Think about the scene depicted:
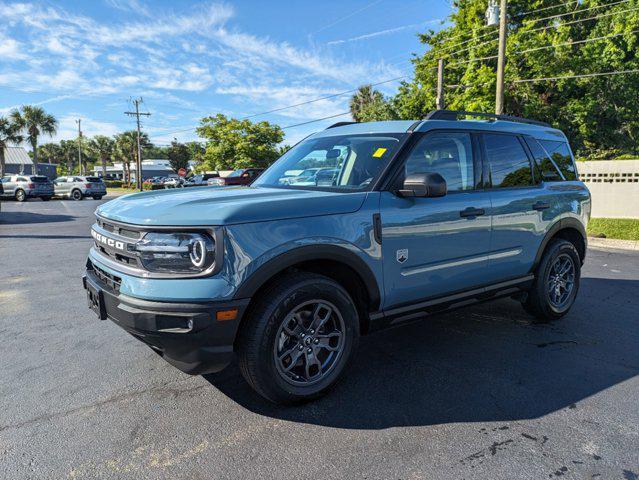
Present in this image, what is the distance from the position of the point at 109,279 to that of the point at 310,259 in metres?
1.32

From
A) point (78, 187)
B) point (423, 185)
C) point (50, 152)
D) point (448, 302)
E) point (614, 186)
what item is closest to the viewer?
point (423, 185)

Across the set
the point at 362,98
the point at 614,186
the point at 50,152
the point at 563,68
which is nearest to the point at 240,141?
the point at 362,98

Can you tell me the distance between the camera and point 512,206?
4117 millimetres

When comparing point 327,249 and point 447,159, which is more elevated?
point 447,159

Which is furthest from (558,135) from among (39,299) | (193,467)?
(39,299)

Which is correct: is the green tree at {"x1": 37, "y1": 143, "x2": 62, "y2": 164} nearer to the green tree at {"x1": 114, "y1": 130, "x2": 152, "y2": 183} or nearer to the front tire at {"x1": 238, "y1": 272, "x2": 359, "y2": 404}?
the green tree at {"x1": 114, "y1": 130, "x2": 152, "y2": 183}

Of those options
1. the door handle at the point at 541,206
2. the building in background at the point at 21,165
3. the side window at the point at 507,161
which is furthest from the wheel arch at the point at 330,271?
the building in background at the point at 21,165

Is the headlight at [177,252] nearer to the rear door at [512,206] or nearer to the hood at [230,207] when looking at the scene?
the hood at [230,207]

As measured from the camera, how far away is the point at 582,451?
253cm

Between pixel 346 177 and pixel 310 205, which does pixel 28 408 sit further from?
pixel 346 177

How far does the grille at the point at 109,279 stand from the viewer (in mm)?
2844

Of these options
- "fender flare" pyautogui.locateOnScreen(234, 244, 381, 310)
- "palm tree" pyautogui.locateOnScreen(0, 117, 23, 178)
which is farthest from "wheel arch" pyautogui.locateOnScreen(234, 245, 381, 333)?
"palm tree" pyautogui.locateOnScreen(0, 117, 23, 178)

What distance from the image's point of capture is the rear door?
402 cm

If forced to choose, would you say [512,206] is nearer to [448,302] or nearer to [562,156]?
[448,302]
